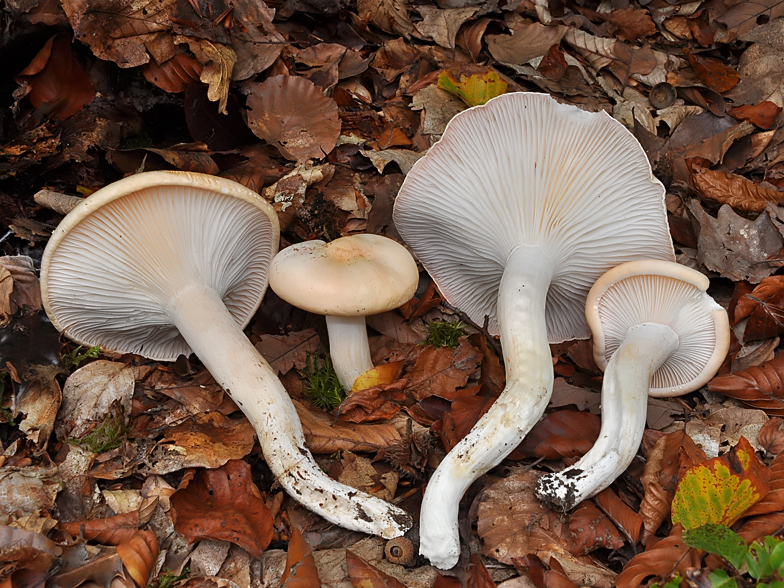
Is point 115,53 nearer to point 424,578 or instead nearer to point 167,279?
point 167,279

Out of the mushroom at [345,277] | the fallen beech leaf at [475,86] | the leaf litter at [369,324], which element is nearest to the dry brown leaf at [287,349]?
the leaf litter at [369,324]

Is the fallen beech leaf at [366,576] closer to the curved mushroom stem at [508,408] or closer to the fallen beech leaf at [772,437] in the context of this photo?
the curved mushroom stem at [508,408]

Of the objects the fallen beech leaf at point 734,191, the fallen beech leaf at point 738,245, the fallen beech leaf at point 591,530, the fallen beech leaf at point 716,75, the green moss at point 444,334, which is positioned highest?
the fallen beech leaf at point 716,75

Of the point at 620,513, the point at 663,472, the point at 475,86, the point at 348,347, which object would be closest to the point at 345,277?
the point at 348,347

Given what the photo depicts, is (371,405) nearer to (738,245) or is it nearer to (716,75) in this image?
(738,245)

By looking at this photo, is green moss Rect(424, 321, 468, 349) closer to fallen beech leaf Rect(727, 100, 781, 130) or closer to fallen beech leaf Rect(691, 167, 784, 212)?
fallen beech leaf Rect(691, 167, 784, 212)

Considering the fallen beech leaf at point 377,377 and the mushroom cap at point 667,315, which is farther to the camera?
the fallen beech leaf at point 377,377

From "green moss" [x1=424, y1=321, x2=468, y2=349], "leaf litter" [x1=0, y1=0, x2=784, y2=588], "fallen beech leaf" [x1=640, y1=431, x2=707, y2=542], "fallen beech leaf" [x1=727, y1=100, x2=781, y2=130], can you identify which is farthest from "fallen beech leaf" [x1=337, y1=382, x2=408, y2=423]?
"fallen beech leaf" [x1=727, y1=100, x2=781, y2=130]
